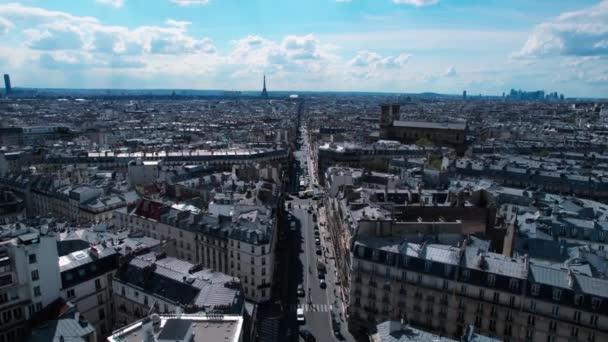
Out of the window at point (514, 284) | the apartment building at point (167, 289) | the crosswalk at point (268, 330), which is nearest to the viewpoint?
the apartment building at point (167, 289)

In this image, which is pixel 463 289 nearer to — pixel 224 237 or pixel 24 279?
pixel 224 237

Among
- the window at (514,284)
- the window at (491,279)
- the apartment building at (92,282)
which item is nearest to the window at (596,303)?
the window at (514,284)

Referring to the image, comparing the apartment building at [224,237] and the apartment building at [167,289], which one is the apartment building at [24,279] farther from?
the apartment building at [224,237]

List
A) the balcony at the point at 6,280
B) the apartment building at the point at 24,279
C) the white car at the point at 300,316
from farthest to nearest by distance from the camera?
the white car at the point at 300,316 < the apartment building at the point at 24,279 < the balcony at the point at 6,280

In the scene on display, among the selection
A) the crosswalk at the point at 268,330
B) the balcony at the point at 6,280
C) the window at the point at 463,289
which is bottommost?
the crosswalk at the point at 268,330

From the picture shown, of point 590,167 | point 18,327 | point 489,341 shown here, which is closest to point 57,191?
point 18,327

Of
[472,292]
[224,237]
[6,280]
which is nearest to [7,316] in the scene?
[6,280]

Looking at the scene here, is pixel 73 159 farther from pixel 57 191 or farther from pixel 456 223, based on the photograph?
pixel 456 223
